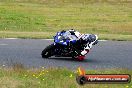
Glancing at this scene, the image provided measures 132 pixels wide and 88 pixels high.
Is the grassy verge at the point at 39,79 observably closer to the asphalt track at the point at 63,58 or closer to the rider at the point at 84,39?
the asphalt track at the point at 63,58

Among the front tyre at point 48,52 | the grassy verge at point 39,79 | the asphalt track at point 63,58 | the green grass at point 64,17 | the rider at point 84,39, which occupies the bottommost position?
the green grass at point 64,17

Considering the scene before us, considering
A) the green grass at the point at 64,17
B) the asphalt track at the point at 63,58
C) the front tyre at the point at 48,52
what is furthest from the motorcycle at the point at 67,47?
the green grass at the point at 64,17

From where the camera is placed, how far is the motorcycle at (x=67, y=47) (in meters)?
14.6

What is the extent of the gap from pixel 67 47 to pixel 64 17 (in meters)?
16.1

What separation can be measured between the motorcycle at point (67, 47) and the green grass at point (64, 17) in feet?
17.3

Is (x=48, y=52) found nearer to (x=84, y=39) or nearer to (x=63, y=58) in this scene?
(x=63, y=58)

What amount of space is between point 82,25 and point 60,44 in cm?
1296

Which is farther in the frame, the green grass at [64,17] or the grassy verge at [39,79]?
the green grass at [64,17]

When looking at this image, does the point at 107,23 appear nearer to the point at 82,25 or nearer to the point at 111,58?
the point at 82,25

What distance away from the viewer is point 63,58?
598 inches

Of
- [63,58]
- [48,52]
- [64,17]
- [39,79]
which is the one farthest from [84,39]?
[64,17]

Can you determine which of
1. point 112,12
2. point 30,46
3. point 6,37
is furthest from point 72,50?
point 112,12

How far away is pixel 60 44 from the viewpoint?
14758 millimetres

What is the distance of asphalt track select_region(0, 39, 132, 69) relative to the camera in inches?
550
